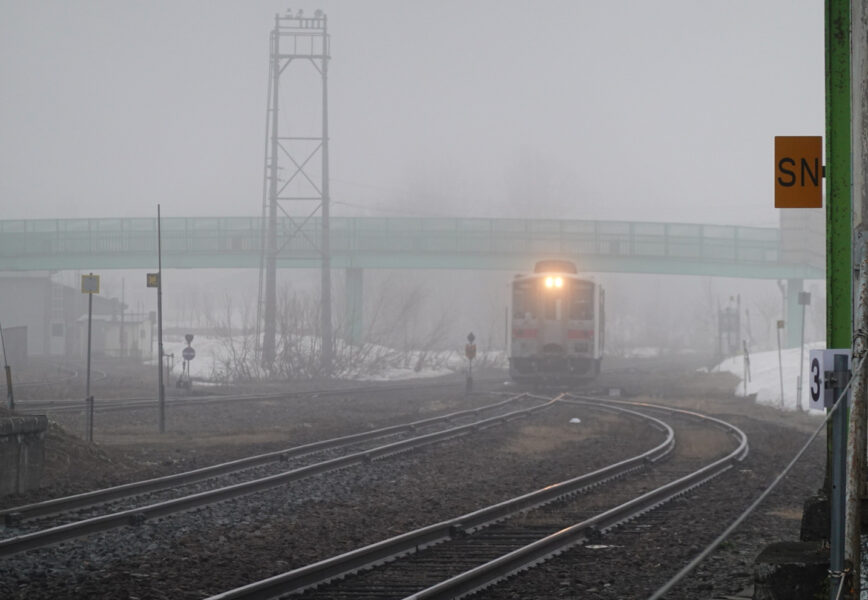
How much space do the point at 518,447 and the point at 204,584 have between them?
33.7 feet

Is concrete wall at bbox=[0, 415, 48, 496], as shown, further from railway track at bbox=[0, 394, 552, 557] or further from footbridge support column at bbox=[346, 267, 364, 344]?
footbridge support column at bbox=[346, 267, 364, 344]

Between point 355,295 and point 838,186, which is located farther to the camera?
point 355,295

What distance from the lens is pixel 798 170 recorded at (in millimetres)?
7223

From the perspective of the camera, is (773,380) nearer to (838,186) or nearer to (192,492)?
(192,492)

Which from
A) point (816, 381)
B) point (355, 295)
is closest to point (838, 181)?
point (816, 381)

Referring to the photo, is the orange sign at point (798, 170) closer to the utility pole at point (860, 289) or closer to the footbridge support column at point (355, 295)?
the utility pole at point (860, 289)

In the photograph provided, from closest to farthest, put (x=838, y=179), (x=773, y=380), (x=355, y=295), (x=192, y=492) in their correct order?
1. (x=838, y=179)
2. (x=192, y=492)
3. (x=773, y=380)
4. (x=355, y=295)

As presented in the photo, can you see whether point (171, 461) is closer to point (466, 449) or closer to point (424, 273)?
point (466, 449)

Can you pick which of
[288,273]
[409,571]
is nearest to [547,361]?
[409,571]

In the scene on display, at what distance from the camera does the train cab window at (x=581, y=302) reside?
104 ft

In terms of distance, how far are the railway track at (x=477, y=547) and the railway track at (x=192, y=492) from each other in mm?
2620

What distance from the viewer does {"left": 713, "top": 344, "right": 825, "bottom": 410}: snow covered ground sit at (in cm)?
2897

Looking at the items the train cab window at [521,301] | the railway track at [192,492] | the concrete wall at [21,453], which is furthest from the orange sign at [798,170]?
the train cab window at [521,301]

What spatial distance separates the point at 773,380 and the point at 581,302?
264 inches
